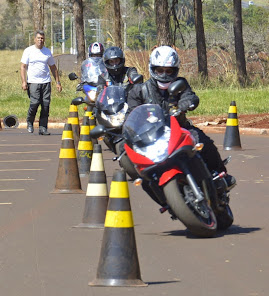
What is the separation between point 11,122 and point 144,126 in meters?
16.4

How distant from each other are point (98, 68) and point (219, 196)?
8.46m

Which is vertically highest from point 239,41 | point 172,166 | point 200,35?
point 200,35

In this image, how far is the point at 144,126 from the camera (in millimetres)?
8164

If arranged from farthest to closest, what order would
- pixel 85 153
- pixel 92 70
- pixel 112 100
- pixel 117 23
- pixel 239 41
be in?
pixel 117 23
pixel 239 41
pixel 92 70
pixel 85 153
pixel 112 100

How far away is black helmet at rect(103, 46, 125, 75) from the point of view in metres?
14.6

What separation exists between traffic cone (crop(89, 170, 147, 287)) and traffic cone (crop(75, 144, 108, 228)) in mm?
2276

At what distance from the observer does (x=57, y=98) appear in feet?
107

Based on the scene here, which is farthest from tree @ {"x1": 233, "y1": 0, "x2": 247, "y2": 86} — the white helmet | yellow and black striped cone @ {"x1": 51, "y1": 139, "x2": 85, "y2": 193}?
the white helmet

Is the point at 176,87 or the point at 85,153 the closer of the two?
the point at 176,87

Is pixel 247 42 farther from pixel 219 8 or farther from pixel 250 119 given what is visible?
pixel 219 8

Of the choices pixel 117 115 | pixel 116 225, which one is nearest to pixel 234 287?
pixel 116 225

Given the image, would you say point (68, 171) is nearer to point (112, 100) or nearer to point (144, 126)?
point (112, 100)

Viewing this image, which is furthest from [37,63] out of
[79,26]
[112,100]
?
[79,26]

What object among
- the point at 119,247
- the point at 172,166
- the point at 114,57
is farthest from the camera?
the point at 114,57
